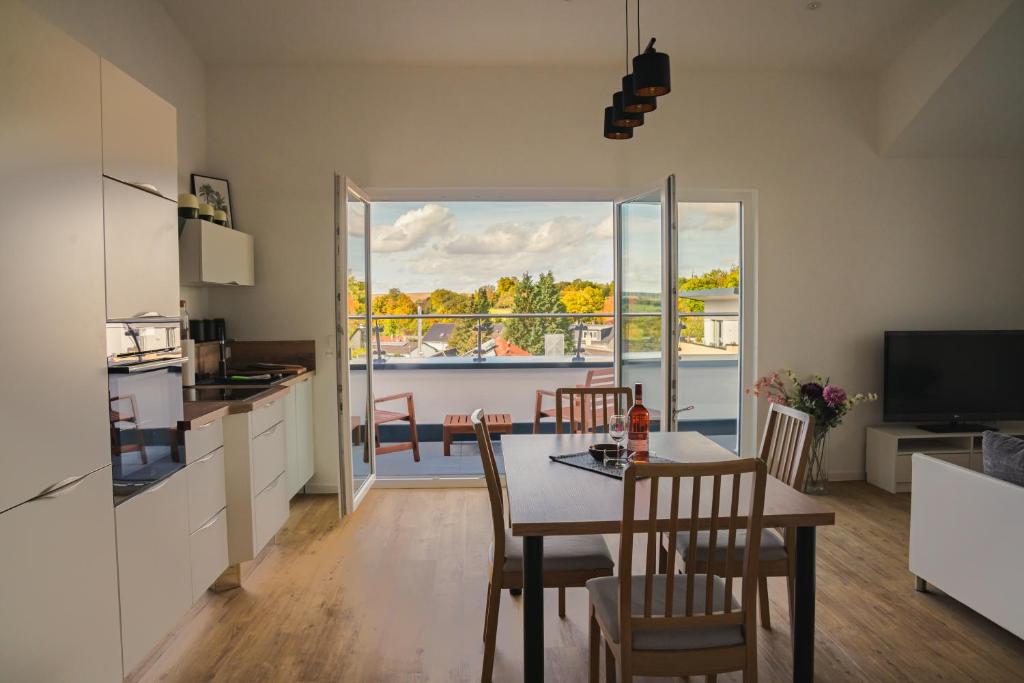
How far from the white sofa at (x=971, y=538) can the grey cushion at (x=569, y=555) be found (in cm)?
143

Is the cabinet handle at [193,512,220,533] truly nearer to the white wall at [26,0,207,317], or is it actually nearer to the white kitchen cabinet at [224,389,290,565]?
the white kitchen cabinet at [224,389,290,565]

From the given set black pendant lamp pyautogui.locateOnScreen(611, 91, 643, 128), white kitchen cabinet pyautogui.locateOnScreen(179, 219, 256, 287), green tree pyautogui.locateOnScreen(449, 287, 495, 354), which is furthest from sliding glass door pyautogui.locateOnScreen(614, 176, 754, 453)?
green tree pyautogui.locateOnScreen(449, 287, 495, 354)

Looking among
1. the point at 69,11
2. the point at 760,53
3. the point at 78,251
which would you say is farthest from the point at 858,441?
the point at 69,11

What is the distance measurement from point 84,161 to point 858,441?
4.81 m

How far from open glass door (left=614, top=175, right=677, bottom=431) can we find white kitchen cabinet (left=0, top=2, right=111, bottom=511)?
9.45ft

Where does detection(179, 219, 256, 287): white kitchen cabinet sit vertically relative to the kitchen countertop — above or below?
above

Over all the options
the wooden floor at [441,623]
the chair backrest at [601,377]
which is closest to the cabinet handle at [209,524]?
the wooden floor at [441,623]

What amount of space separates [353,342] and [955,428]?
13.5 ft

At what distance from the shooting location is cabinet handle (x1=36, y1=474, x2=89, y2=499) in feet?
5.54

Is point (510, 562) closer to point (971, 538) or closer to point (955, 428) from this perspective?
point (971, 538)

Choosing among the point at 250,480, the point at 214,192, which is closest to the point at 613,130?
the point at 250,480

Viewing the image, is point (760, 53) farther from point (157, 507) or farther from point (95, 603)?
point (95, 603)

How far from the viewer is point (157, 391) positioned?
2.28 m

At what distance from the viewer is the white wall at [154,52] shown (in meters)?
2.96
